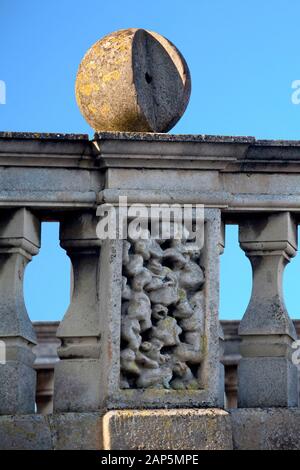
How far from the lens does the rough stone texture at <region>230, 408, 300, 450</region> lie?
12.3m

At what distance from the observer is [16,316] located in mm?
12320

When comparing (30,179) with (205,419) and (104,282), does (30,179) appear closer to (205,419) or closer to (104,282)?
(104,282)

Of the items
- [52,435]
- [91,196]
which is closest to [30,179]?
[91,196]

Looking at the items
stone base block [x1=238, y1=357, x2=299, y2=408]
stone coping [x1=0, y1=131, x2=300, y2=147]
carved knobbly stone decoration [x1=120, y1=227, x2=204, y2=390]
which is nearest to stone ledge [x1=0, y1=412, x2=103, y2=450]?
carved knobbly stone decoration [x1=120, y1=227, x2=204, y2=390]

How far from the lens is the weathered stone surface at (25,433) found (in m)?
12.1

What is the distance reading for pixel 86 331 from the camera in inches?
487

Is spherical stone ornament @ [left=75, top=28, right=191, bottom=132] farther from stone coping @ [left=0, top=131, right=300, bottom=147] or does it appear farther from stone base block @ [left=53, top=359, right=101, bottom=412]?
stone base block @ [left=53, top=359, right=101, bottom=412]

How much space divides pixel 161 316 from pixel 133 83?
137 cm

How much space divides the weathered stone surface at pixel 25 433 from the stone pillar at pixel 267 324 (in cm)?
122

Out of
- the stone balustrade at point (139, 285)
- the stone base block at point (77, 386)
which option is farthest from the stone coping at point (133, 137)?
the stone base block at point (77, 386)

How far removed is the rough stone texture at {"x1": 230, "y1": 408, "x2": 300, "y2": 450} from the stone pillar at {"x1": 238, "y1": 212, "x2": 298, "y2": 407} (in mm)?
162

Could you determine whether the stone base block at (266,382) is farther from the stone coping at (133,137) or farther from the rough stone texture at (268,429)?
the stone coping at (133,137)

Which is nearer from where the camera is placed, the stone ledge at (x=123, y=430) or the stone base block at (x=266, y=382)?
the stone ledge at (x=123, y=430)

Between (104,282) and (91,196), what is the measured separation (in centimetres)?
51
